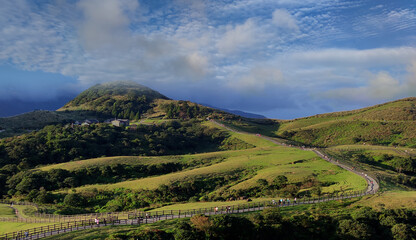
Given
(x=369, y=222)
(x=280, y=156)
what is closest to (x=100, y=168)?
(x=280, y=156)

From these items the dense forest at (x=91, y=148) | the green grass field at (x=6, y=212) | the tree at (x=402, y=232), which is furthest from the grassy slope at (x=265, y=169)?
the tree at (x=402, y=232)

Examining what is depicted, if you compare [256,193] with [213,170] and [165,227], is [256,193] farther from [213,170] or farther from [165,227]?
[165,227]

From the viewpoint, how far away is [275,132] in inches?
5487

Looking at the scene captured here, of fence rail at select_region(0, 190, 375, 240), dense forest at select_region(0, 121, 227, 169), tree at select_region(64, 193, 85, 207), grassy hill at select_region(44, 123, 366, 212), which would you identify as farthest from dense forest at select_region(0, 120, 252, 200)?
fence rail at select_region(0, 190, 375, 240)

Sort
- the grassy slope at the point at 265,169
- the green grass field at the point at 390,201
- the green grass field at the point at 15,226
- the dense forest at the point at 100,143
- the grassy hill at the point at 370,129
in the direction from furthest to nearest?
the grassy hill at the point at 370,129
the dense forest at the point at 100,143
the grassy slope at the point at 265,169
the green grass field at the point at 390,201
the green grass field at the point at 15,226

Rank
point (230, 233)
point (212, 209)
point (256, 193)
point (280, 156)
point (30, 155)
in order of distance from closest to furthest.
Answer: point (230, 233)
point (212, 209)
point (256, 193)
point (280, 156)
point (30, 155)

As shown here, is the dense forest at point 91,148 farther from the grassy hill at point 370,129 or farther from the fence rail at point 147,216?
the grassy hill at point 370,129

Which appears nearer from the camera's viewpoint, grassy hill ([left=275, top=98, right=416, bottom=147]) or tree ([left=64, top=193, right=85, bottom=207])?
tree ([left=64, top=193, right=85, bottom=207])

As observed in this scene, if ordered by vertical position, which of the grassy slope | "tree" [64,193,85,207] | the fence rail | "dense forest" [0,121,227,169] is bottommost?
"tree" [64,193,85,207]

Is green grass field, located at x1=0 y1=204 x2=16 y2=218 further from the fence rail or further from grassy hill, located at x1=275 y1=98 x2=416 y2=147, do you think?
grassy hill, located at x1=275 y1=98 x2=416 y2=147

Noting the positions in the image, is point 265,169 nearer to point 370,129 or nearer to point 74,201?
point 74,201

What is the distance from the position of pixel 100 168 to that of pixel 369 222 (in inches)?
2213

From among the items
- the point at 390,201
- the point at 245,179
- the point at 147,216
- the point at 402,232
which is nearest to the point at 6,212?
the point at 147,216

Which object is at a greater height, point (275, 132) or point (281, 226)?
point (275, 132)
